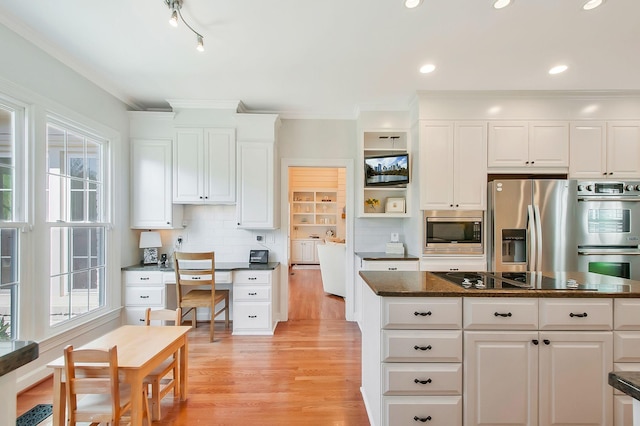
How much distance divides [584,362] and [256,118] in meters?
3.60

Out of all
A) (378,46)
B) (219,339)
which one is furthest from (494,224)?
(219,339)

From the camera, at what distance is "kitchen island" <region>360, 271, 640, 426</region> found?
5.45ft

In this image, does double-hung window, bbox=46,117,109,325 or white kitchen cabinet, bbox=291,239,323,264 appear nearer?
double-hung window, bbox=46,117,109,325

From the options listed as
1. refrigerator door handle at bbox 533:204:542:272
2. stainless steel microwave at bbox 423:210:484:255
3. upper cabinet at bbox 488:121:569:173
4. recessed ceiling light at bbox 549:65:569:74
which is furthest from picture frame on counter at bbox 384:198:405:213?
recessed ceiling light at bbox 549:65:569:74

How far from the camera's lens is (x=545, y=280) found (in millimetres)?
1988

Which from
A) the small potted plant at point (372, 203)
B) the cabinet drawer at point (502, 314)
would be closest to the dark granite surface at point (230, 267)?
Result: the small potted plant at point (372, 203)

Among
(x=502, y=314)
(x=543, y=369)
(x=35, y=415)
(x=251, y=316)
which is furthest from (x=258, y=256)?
(x=543, y=369)

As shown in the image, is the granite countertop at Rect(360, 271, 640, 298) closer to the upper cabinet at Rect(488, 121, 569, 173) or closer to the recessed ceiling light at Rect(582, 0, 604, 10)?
the upper cabinet at Rect(488, 121, 569, 173)

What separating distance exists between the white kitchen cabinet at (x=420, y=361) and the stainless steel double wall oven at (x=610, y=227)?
95.7 inches

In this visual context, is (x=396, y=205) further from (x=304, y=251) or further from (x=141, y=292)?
(x=304, y=251)

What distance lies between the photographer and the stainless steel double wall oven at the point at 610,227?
307cm

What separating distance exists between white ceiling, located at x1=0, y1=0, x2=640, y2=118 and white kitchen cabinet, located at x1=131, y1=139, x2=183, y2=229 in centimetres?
61

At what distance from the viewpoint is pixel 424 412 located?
65.6 inches

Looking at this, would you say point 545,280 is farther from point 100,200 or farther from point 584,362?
point 100,200
